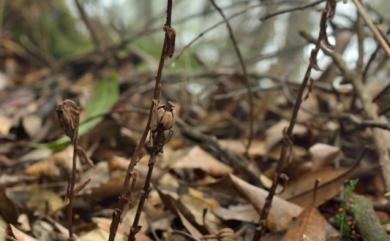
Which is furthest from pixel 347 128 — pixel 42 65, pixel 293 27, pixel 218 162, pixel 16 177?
pixel 293 27

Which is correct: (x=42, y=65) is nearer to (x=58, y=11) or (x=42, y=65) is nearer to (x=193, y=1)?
(x=58, y=11)

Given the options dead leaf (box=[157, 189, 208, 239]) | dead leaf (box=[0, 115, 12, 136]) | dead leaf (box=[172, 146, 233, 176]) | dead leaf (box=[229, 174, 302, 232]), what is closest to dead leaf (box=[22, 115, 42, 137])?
dead leaf (box=[0, 115, 12, 136])

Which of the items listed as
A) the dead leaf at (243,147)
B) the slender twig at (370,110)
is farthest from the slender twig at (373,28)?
the dead leaf at (243,147)

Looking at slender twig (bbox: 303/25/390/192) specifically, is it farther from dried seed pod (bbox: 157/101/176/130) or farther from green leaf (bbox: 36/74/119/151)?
green leaf (bbox: 36/74/119/151)

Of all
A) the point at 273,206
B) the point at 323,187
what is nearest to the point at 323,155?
the point at 323,187

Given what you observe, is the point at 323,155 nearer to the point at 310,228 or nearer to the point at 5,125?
the point at 310,228

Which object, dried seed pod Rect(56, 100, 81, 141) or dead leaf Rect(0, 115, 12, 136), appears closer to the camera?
dried seed pod Rect(56, 100, 81, 141)
